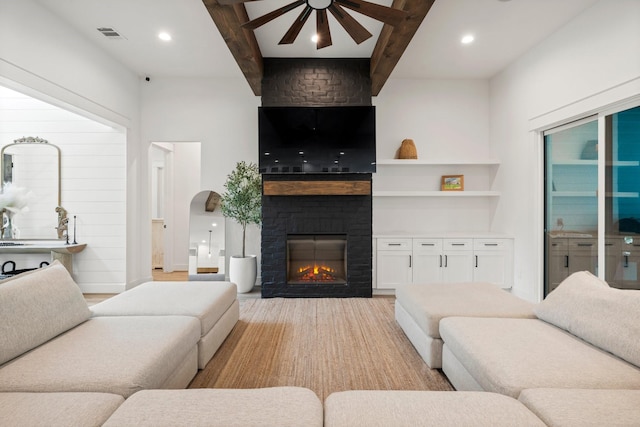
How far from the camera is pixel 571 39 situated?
3443 millimetres

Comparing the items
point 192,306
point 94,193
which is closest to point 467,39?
point 192,306

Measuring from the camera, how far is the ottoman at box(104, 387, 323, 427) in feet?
3.72

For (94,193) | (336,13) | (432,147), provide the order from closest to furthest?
1. (336,13)
2. (94,193)
3. (432,147)

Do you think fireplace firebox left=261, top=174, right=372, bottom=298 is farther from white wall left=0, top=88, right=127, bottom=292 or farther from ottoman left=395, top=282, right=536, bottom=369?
white wall left=0, top=88, right=127, bottom=292

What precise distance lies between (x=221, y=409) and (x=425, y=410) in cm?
71

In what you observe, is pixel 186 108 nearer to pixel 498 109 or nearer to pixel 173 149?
pixel 173 149

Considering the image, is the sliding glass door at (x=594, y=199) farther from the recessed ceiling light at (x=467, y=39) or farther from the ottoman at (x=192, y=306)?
the ottoman at (x=192, y=306)

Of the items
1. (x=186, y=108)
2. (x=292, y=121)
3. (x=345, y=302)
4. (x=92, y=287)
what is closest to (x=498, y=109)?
(x=292, y=121)

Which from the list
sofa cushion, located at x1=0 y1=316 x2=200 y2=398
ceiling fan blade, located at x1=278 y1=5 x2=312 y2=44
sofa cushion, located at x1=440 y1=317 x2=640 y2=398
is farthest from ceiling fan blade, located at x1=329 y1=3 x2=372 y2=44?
sofa cushion, located at x1=0 y1=316 x2=200 y2=398

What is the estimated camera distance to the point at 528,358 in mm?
1640

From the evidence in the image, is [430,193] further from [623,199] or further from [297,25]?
[297,25]

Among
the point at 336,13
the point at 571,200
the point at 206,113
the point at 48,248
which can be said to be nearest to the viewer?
the point at 336,13

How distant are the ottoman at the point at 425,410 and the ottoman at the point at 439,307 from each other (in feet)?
3.52

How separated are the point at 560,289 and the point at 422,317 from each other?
0.87m
